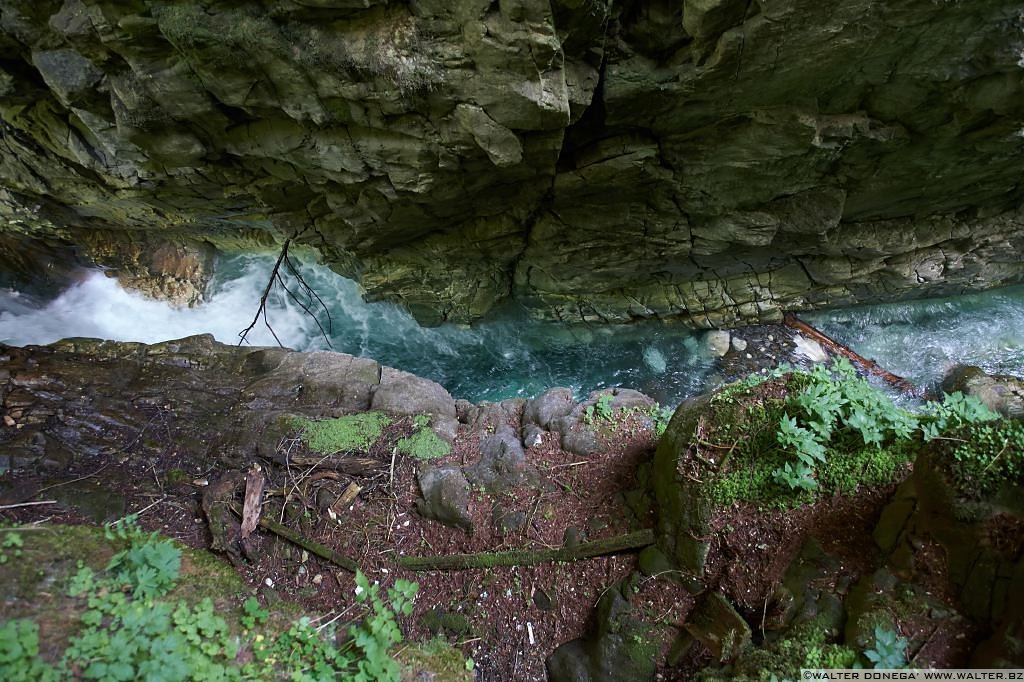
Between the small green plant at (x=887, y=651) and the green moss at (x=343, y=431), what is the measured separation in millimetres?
4583

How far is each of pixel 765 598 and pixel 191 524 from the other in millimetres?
4917

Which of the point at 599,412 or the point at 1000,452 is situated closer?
the point at 1000,452

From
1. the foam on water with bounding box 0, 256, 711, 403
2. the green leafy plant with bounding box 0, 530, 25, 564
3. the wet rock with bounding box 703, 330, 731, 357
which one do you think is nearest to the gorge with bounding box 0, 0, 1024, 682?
the green leafy plant with bounding box 0, 530, 25, 564

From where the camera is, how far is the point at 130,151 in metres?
6.87

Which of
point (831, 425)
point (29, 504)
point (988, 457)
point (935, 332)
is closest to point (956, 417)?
point (988, 457)

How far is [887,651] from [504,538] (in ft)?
9.65

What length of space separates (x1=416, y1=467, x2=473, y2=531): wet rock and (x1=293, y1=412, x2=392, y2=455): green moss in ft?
2.64

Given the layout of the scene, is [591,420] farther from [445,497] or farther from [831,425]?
[831,425]

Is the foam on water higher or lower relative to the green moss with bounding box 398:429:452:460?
lower

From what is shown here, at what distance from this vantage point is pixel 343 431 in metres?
5.67

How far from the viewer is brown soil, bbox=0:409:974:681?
12.0 feet

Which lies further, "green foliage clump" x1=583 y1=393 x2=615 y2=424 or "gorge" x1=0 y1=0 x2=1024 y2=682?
"green foliage clump" x1=583 y1=393 x2=615 y2=424

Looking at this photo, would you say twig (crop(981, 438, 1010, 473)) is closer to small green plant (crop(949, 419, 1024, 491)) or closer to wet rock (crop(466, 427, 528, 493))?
small green plant (crop(949, 419, 1024, 491))

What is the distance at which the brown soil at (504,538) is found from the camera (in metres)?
3.66
